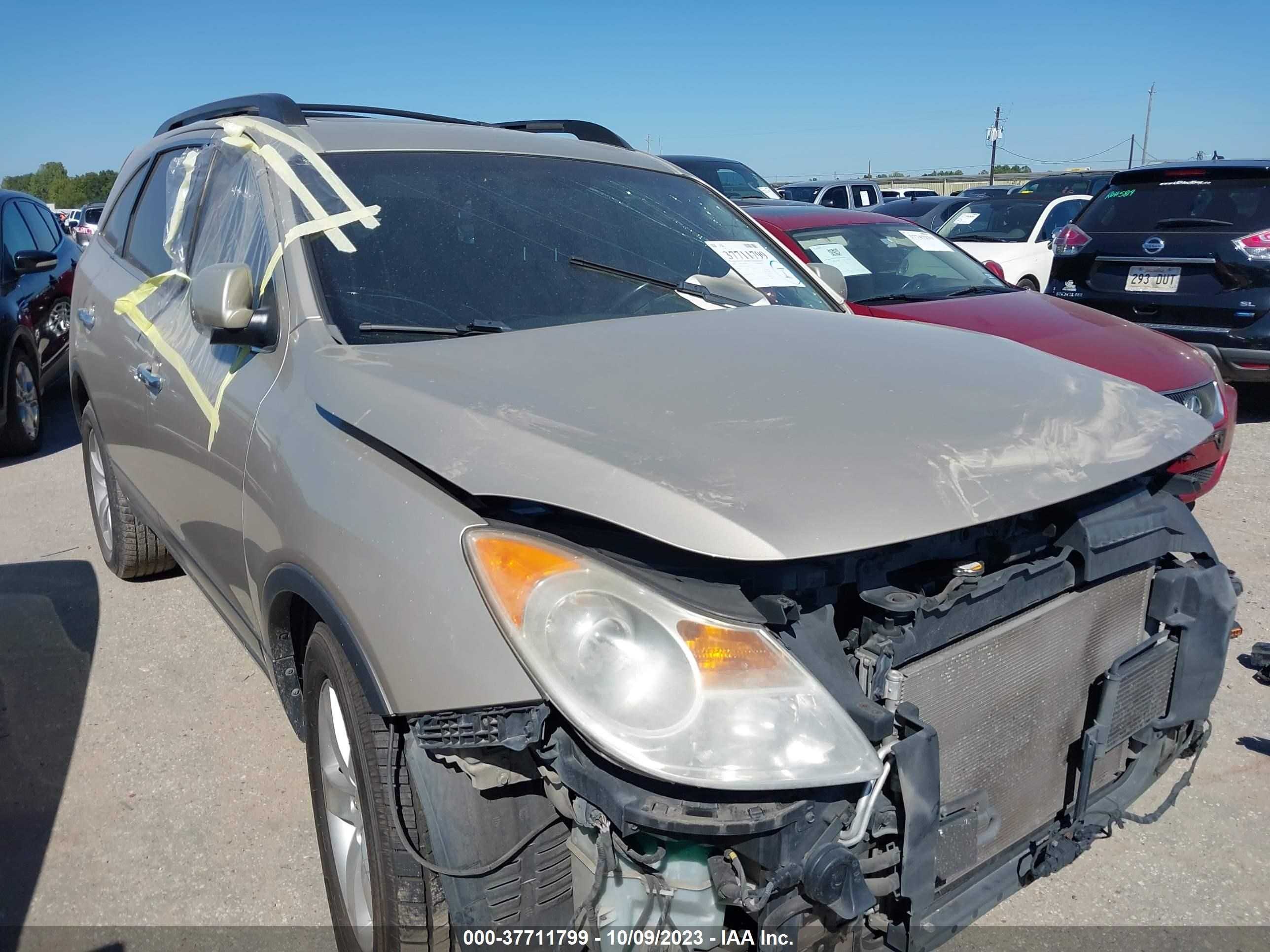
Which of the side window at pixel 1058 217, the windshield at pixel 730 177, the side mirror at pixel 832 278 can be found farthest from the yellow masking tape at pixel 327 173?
the side window at pixel 1058 217

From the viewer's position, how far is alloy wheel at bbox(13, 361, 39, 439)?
271 inches

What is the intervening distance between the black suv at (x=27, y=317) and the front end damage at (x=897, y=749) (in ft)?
19.6

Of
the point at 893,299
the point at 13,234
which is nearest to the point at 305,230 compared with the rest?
the point at 893,299

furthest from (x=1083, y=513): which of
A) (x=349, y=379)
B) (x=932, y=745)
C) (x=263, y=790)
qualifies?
(x=263, y=790)

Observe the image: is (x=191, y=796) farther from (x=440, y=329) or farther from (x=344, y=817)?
(x=440, y=329)

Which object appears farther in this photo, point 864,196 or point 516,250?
point 864,196

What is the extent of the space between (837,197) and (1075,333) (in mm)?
14561

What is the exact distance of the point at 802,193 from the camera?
2167cm

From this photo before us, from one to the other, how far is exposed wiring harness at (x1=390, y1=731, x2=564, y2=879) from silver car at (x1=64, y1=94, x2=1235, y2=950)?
11 mm

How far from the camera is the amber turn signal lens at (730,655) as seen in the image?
5.18 ft

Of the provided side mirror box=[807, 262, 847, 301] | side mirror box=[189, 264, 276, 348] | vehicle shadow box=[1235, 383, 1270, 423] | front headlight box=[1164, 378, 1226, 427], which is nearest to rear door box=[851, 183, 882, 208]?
vehicle shadow box=[1235, 383, 1270, 423]

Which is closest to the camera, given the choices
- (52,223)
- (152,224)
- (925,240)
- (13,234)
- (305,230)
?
(305,230)

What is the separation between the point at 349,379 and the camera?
210 cm

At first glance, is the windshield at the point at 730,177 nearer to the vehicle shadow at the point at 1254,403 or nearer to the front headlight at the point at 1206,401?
the vehicle shadow at the point at 1254,403
